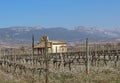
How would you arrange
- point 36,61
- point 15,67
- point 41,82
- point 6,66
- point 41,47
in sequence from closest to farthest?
point 41,82
point 15,67
point 6,66
point 36,61
point 41,47

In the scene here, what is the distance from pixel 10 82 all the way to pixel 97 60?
59.4 ft

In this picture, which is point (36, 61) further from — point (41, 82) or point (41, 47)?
point (41, 47)

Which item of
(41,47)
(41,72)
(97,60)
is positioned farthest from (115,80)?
(41,47)

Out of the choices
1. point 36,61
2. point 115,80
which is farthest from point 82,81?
point 36,61

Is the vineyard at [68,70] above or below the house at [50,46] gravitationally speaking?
below

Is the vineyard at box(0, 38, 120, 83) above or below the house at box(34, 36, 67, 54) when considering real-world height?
below

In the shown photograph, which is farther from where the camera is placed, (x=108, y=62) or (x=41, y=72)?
(x=108, y=62)

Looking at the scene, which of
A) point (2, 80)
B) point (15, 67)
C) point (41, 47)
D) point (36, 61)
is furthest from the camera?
point (41, 47)

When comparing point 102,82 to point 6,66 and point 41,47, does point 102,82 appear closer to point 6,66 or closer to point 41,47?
point 6,66

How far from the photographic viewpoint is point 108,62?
119 ft

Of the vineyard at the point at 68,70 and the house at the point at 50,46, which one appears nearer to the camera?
the vineyard at the point at 68,70

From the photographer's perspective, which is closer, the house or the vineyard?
the vineyard

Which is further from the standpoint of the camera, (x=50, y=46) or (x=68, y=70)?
(x=50, y=46)

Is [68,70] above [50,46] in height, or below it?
below
